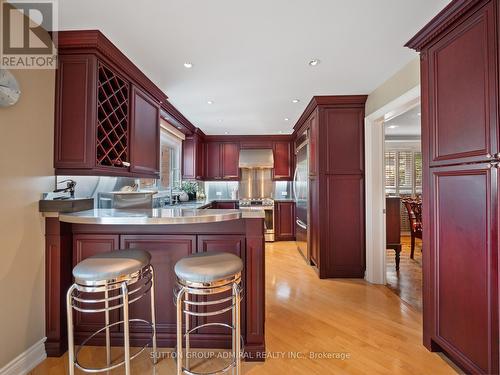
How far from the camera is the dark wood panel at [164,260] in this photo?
1.89m

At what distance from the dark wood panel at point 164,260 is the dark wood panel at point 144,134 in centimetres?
94

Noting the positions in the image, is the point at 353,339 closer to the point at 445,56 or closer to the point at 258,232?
the point at 258,232

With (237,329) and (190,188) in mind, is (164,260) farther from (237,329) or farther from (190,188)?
(190,188)

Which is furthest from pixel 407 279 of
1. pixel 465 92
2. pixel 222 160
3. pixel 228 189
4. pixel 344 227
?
pixel 222 160

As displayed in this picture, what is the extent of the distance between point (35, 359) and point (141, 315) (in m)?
0.70

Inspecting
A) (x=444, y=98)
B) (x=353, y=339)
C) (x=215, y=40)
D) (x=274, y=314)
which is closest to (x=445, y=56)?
(x=444, y=98)

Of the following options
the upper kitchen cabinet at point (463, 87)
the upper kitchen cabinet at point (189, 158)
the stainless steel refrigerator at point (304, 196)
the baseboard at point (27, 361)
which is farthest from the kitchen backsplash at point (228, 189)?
the baseboard at point (27, 361)

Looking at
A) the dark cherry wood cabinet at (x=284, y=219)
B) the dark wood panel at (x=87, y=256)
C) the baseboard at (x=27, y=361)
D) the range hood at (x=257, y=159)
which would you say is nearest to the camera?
the baseboard at (x=27, y=361)

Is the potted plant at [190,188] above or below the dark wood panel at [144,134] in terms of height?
below

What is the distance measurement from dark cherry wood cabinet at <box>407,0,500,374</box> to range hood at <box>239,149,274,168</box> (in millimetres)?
3845

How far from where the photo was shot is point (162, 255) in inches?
75.1

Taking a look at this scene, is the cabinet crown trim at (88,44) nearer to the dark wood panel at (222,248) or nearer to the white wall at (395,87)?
the dark wood panel at (222,248)

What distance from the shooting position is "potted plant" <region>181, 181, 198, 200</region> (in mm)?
4945

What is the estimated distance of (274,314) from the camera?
2389 mm
